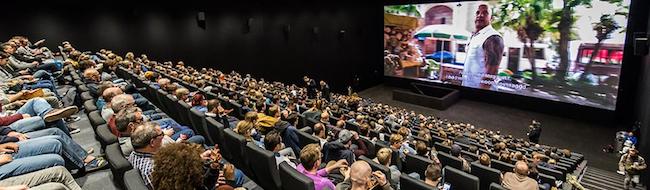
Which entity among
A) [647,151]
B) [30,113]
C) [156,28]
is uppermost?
[156,28]

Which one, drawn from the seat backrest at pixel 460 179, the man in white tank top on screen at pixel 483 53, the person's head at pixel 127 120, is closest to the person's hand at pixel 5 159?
the person's head at pixel 127 120

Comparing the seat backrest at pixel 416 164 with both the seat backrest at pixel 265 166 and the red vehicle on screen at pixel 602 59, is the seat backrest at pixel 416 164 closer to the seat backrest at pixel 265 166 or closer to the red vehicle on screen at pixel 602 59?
the seat backrest at pixel 265 166

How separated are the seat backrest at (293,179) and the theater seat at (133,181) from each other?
0.85 meters

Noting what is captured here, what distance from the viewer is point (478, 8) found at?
1265cm

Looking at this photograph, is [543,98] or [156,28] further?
[543,98]

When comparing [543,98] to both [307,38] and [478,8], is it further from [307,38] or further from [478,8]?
[307,38]

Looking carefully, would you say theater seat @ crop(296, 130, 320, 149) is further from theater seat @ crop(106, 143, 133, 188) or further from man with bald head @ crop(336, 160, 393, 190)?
theater seat @ crop(106, 143, 133, 188)

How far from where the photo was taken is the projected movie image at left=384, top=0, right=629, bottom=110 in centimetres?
1034

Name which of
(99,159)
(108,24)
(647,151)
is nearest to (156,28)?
(108,24)

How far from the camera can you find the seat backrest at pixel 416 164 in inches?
155

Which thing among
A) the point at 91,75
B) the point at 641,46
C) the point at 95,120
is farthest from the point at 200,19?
the point at 641,46

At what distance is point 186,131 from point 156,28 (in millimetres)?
6951

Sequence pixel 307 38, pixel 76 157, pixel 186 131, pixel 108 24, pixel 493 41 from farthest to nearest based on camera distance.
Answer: pixel 307 38 < pixel 493 41 < pixel 108 24 < pixel 186 131 < pixel 76 157

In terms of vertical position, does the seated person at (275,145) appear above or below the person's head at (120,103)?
below
